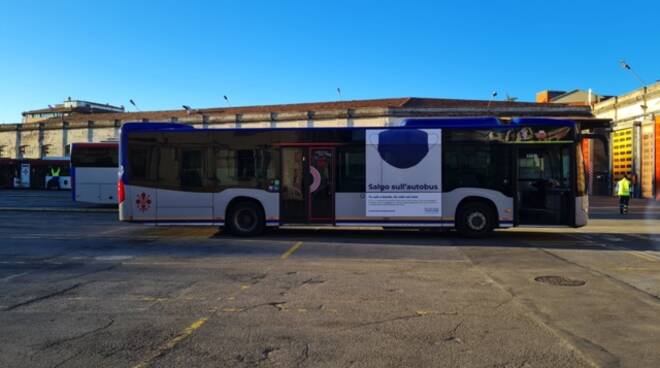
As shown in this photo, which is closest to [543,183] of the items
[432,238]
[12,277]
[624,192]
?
[432,238]

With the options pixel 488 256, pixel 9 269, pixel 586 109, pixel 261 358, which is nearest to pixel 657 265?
pixel 488 256

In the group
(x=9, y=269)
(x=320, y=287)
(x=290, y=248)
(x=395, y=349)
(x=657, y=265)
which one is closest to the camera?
(x=395, y=349)

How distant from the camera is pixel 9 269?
933 cm

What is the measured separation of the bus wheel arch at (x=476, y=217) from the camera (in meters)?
13.8

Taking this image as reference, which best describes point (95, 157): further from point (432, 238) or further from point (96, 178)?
point (432, 238)

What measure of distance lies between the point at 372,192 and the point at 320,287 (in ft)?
20.9

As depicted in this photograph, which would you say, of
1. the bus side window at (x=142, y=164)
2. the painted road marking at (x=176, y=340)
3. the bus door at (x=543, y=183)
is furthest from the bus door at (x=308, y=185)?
the painted road marking at (x=176, y=340)

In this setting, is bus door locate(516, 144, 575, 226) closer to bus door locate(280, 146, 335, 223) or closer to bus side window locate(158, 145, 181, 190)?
bus door locate(280, 146, 335, 223)

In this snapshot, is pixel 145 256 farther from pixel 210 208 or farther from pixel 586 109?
pixel 586 109

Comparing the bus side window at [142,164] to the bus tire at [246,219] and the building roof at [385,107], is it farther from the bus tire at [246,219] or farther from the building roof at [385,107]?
the building roof at [385,107]

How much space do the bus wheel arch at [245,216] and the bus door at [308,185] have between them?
659mm

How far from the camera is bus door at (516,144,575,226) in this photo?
13578 mm

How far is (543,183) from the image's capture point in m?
13.7

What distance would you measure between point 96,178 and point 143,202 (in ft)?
47.5
